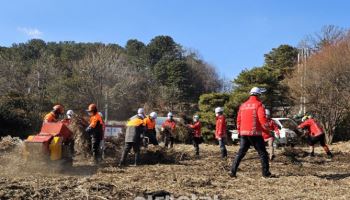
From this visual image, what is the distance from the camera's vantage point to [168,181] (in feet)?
29.9

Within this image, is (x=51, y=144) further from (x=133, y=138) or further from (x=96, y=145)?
(x=133, y=138)

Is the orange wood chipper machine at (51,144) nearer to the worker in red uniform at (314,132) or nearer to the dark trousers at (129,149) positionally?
the dark trousers at (129,149)

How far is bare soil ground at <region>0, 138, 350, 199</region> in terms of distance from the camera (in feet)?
24.5

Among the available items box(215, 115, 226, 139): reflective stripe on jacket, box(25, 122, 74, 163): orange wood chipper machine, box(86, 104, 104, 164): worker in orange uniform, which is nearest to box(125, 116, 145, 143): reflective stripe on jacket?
box(86, 104, 104, 164): worker in orange uniform

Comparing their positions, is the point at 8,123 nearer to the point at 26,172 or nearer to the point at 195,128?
the point at 195,128

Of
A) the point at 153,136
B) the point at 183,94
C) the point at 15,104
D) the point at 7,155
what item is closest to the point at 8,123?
the point at 15,104

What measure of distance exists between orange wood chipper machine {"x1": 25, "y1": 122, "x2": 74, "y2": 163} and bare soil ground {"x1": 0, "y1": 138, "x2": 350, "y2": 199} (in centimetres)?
26

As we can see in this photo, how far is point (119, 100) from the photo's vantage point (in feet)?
145

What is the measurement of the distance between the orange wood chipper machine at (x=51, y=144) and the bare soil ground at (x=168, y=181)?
0.26 meters

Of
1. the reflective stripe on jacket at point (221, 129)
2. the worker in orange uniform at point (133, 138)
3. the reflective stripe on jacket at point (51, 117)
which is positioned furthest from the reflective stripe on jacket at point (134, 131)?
the reflective stripe on jacket at point (221, 129)

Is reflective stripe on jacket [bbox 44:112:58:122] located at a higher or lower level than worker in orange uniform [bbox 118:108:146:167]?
higher

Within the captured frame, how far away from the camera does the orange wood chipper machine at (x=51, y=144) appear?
11.2m

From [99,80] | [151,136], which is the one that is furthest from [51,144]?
[99,80]

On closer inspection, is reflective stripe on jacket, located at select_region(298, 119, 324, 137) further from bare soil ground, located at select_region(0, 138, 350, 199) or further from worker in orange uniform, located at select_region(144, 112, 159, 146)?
worker in orange uniform, located at select_region(144, 112, 159, 146)
